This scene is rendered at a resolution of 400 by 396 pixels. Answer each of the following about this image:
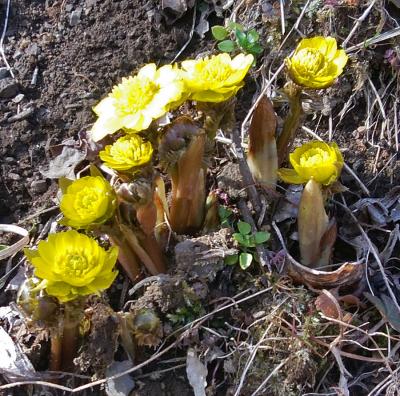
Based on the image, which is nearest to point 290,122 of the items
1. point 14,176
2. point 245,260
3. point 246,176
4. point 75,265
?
point 246,176

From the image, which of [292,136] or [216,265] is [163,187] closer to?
[216,265]

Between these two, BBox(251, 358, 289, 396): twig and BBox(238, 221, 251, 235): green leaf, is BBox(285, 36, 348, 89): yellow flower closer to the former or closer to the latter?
BBox(238, 221, 251, 235): green leaf

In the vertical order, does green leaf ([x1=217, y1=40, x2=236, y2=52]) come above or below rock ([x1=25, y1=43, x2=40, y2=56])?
below

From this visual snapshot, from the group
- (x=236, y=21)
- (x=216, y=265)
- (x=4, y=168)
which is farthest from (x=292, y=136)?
(x=4, y=168)

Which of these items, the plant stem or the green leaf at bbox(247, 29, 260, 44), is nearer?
the plant stem

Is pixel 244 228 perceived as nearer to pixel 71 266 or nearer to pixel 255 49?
pixel 71 266

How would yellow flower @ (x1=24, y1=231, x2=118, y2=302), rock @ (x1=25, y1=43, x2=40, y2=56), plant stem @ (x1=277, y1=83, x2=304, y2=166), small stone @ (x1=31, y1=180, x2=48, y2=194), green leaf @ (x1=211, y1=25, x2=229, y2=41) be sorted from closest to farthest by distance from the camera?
yellow flower @ (x1=24, y1=231, x2=118, y2=302) < plant stem @ (x1=277, y1=83, x2=304, y2=166) < small stone @ (x1=31, y1=180, x2=48, y2=194) < green leaf @ (x1=211, y1=25, x2=229, y2=41) < rock @ (x1=25, y1=43, x2=40, y2=56)

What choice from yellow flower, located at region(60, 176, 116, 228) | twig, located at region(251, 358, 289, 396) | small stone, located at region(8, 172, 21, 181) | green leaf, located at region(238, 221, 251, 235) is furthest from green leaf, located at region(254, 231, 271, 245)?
small stone, located at region(8, 172, 21, 181)

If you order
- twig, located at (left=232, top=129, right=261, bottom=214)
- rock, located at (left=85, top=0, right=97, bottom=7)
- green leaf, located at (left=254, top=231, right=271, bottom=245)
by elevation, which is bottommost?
green leaf, located at (left=254, top=231, right=271, bottom=245)
